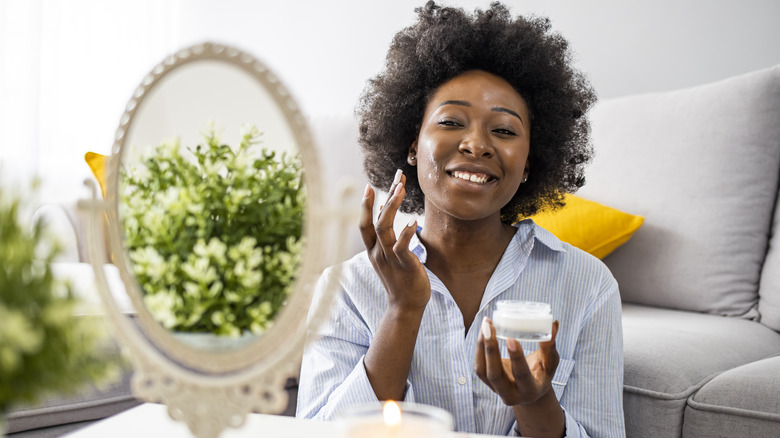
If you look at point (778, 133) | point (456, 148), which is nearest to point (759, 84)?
point (778, 133)

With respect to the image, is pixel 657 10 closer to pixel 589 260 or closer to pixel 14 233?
pixel 589 260

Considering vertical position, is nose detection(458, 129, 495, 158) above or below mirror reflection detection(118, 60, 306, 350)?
above

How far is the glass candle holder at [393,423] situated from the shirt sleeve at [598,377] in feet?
1.91

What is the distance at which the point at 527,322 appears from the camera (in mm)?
926

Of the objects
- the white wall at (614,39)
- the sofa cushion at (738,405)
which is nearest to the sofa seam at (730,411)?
the sofa cushion at (738,405)

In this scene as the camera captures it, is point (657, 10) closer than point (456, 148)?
No

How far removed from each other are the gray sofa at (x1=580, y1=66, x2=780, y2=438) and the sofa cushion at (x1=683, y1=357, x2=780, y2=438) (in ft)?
0.76

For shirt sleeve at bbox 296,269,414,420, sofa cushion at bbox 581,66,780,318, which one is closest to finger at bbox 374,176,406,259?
shirt sleeve at bbox 296,269,414,420

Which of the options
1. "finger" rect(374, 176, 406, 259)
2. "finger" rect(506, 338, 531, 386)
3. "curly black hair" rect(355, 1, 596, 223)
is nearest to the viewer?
"finger" rect(506, 338, 531, 386)

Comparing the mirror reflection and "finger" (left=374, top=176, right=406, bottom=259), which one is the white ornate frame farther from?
"finger" (left=374, top=176, right=406, bottom=259)

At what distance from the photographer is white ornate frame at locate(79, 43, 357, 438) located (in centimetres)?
74

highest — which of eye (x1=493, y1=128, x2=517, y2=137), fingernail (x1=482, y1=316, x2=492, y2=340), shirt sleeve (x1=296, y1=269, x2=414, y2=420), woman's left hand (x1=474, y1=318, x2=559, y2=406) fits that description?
eye (x1=493, y1=128, x2=517, y2=137)

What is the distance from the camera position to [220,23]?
12.7 ft

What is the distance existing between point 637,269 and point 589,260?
2.52 ft
